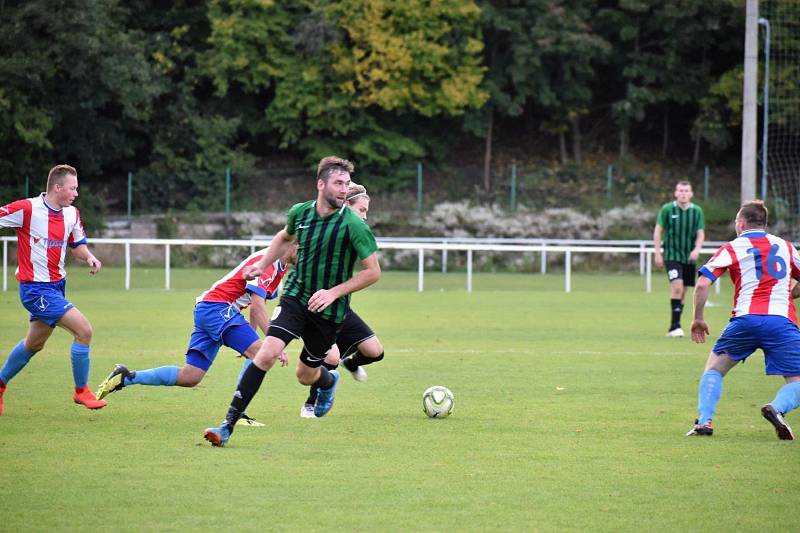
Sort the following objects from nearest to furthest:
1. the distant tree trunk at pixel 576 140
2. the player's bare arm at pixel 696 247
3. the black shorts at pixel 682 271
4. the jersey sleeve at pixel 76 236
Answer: the jersey sleeve at pixel 76 236
the player's bare arm at pixel 696 247
the black shorts at pixel 682 271
the distant tree trunk at pixel 576 140

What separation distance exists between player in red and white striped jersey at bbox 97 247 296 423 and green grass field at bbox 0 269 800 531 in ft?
1.05

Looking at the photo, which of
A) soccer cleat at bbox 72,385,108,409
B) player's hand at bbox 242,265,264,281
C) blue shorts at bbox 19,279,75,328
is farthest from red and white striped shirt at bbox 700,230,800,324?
blue shorts at bbox 19,279,75,328

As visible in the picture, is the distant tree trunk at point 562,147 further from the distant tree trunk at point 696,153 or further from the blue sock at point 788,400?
the blue sock at point 788,400

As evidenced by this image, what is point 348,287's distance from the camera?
24.9 ft

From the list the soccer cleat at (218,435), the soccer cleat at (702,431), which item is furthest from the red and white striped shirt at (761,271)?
the soccer cleat at (218,435)

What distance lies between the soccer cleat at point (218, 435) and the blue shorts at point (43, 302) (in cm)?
222

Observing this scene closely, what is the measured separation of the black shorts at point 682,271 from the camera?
16.2 metres

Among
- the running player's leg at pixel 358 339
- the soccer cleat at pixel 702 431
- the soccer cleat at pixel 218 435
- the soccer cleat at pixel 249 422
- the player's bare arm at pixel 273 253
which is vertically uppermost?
the player's bare arm at pixel 273 253

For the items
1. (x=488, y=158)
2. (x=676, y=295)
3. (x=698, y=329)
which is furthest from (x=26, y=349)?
(x=488, y=158)

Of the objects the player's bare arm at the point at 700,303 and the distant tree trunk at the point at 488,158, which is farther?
the distant tree trunk at the point at 488,158

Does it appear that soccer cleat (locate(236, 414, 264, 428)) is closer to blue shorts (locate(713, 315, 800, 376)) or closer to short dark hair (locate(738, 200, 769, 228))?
blue shorts (locate(713, 315, 800, 376))

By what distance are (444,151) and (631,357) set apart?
31.2 metres

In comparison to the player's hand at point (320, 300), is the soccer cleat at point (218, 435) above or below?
below

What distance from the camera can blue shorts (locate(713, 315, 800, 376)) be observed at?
8180 mm
